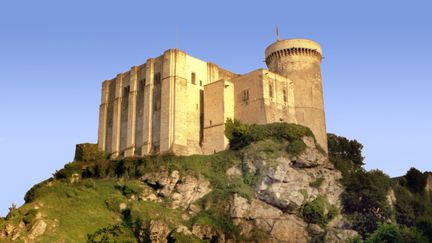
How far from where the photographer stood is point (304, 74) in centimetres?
5722

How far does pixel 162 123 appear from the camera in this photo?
5188 centimetres

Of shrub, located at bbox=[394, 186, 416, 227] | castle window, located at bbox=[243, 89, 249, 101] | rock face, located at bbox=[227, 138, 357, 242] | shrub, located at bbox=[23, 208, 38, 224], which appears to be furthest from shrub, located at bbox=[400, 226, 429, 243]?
shrub, located at bbox=[23, 208, 38, 224]

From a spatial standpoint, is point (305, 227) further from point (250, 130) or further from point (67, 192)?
point (67, 192)

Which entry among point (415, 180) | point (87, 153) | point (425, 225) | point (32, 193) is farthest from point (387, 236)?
point (87, 153)

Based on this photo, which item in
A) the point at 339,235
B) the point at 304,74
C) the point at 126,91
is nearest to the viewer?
the point at 339,235

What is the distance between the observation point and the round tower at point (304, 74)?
56.2 m

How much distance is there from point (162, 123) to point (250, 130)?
8.42m

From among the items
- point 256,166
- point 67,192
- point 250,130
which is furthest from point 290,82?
point 67,192

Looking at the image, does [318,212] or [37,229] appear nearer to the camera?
[37,229]

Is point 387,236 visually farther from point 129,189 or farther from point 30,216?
point 30,216

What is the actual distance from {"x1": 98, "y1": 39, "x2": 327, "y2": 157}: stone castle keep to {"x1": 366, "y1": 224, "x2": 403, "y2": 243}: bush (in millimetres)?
16574

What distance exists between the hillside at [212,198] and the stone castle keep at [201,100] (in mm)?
2516

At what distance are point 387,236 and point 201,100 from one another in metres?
23.6

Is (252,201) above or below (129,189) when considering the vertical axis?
below
